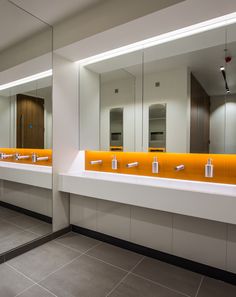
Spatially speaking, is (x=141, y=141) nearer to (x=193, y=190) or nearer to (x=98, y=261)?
(x=193, y=190)

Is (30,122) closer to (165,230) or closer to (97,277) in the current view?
(97,277)

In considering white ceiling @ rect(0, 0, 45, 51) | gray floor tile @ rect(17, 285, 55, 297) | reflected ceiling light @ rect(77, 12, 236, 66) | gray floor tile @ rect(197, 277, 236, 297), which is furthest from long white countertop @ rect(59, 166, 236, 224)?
white ceiling @ rect(0, 0, 45, 51)

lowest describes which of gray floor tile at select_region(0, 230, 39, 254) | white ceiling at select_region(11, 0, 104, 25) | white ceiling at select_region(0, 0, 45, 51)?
gray floor tile at select_region(0, 230, 39, 254)

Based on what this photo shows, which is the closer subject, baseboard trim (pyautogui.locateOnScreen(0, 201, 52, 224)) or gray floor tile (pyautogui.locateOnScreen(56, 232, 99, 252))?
gray floor tile (pyautogui.locateOnScreen(56, 232, 99, 252))

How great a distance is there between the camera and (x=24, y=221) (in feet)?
8.23

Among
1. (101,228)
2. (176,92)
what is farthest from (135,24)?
(101,228)

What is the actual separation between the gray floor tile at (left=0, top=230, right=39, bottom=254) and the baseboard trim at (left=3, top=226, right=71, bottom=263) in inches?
1.8

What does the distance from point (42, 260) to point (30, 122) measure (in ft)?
5.14

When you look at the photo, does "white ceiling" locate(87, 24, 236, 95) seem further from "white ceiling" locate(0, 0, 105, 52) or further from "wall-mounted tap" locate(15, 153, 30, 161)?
"wall-mounted tap" locate(15, 153, 30, 161)

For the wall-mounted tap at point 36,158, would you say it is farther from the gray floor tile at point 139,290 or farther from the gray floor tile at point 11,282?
the gray floor tile at point 139,290

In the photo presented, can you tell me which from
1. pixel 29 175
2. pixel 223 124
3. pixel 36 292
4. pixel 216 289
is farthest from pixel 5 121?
pixel 216 289

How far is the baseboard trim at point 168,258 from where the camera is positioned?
170 cm

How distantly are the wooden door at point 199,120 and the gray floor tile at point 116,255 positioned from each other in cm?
125

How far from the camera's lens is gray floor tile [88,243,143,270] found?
1943mm
